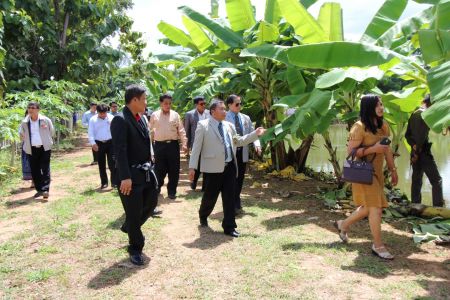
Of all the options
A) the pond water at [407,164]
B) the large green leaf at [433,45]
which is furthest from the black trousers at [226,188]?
the pond water at [407,164]

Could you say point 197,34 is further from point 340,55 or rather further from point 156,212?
point 340,55

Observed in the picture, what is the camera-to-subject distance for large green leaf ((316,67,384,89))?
4.63 metres

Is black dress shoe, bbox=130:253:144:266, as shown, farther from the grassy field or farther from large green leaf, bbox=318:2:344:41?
large green leaf, bbox=318:2:344:41

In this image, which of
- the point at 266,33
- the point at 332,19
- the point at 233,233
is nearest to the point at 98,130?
the point at 266,33

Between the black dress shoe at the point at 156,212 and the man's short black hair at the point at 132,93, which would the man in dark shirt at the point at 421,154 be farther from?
the man's short black hair at the point at 132,93

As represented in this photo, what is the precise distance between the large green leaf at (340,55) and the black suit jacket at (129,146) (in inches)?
72.2

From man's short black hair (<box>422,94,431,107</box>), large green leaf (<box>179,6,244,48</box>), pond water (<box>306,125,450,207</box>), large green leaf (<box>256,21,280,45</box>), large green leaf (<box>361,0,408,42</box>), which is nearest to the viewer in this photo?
large green leaf (<box>361,0,408,42</box>)

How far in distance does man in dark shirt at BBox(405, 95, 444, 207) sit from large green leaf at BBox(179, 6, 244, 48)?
3.25 meters

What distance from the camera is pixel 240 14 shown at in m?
7.90

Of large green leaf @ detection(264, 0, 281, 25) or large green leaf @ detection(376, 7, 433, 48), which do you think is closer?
large green leaf @ detection(376, 7, 433, 48)

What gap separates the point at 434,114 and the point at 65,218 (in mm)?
4927

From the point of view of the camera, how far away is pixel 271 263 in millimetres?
4340

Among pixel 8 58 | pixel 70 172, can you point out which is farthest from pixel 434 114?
pixel 8 58

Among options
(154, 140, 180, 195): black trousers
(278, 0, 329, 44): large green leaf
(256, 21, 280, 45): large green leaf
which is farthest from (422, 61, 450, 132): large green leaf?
(154, 140, 180, 195): black trousers
